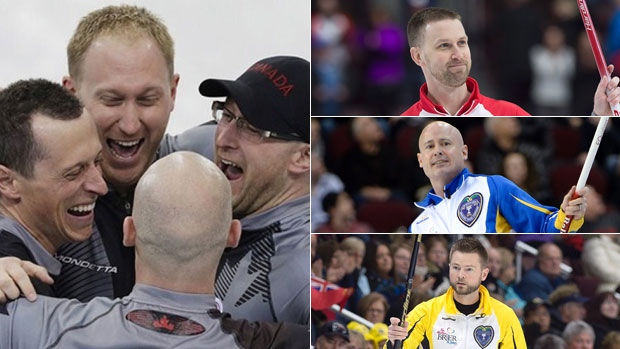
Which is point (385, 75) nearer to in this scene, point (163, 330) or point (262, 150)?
point (262, 150)

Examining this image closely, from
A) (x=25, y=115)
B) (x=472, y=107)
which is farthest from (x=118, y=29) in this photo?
(x=472, y=107)

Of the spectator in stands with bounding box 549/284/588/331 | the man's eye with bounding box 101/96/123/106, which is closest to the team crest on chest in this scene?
the spectator in stands with bounding box 549/284/588/331

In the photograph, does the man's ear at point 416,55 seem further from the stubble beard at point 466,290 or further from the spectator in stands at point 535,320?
the spectator in stands at point 535,320

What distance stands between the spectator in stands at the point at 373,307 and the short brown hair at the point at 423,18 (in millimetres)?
823

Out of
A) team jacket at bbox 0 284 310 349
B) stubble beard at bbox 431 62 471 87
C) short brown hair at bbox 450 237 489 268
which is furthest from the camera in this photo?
→ short brown hair at bbox 450 237 489 268

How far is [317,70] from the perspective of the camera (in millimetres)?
3488

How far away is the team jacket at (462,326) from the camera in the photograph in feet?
10.9

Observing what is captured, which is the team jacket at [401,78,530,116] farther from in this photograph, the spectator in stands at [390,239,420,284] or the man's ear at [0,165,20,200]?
the man's ear at [0,165,20,200]

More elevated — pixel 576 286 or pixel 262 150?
pixel 262 150

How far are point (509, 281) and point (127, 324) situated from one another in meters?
1.21

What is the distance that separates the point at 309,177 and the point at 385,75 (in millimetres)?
414

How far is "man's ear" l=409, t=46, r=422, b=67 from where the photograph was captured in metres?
3.22

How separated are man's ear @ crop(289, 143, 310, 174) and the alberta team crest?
0.53m

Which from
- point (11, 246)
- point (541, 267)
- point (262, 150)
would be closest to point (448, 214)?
point (541, 267)
